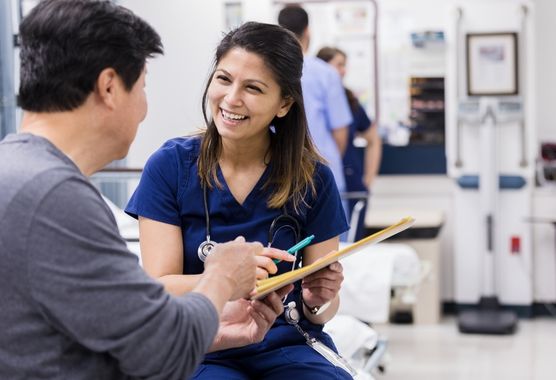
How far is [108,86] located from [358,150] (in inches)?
171

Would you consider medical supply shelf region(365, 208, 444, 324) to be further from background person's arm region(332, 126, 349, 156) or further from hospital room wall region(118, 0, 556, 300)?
hospital room wall region(118, 0, 556, 300)

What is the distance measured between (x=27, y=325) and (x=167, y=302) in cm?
20

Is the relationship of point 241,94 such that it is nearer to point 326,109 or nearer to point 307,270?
point 307,270

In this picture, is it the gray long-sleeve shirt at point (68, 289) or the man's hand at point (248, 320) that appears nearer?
the gray long-sleeve shirt at point (68, 289)

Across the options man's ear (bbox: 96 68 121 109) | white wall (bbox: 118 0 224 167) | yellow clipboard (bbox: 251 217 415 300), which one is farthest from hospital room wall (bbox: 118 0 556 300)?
man's ear (bbox: 96 68 121 109)

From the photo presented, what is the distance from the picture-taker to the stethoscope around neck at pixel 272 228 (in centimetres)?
198

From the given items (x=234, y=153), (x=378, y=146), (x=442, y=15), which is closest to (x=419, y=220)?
(x=378, y=146)

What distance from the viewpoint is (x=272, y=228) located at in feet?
6.63

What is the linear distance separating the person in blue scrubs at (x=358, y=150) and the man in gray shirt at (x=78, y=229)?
3107mm

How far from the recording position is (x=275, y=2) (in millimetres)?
5867

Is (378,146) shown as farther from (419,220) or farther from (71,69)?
(71,69)

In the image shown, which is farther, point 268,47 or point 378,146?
point 378,146

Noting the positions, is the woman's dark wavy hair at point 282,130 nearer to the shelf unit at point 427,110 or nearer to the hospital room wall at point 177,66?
the hospital room wall at point 177,66

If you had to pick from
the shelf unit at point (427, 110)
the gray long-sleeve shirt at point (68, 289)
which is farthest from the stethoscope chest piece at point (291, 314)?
the shelf unit at point (427, 110)
